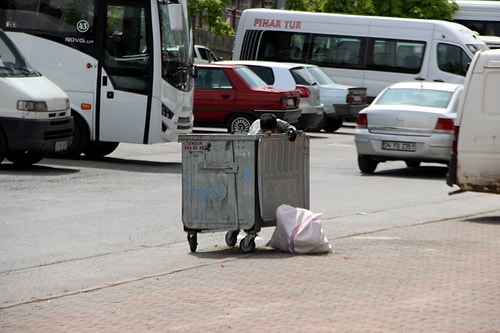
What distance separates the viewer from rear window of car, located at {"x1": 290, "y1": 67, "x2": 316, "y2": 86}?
2950cm

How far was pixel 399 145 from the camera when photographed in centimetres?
1978

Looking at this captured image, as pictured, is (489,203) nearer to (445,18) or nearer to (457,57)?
(457,57)

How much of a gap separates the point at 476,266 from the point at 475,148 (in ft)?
13.8

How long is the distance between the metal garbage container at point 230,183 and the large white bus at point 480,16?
32300 millimetres

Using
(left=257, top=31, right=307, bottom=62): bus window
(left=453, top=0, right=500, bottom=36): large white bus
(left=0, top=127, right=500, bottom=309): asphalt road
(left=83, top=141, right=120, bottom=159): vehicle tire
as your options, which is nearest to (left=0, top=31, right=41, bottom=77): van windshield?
(left=0, top=127, right=500, bottom=309): asphalt road

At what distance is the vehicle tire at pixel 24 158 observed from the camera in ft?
63.2

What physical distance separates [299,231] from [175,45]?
1067 cm

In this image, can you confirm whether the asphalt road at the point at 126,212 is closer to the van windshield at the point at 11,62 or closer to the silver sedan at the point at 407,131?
the silver sedan at the point at 407,131

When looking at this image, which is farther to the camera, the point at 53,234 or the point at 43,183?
the point at 43,183

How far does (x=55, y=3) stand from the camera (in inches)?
820

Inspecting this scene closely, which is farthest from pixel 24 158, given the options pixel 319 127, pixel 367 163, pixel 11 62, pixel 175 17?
pixel 319 127

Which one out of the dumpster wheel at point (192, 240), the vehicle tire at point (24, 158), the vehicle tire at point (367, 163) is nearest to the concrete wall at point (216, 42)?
the vehicle tire at point (367, 163)

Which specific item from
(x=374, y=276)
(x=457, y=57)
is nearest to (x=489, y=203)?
(x=374, y=276)

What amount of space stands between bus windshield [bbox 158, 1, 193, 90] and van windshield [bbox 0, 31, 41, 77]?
100 inches
